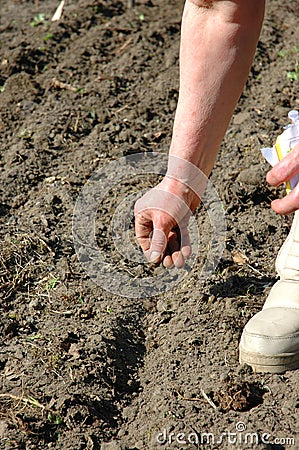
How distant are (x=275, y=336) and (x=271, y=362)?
0.29ft

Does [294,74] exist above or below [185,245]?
below

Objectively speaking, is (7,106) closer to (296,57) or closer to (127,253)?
(127,253)

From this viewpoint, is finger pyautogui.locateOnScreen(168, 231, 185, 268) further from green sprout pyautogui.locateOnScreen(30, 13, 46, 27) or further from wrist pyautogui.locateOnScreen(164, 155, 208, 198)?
green sprout pyautogui.locateOnScreen(30, 13, 46, 27)

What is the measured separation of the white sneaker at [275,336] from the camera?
7.86ft

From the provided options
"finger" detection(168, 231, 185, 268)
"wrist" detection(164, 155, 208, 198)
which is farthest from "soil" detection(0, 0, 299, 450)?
"wrist" detection(164, 155, 208, 198)

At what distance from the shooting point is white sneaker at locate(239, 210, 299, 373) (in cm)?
240

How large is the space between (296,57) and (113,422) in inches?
106

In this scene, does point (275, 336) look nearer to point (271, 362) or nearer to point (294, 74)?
point (271, 362)

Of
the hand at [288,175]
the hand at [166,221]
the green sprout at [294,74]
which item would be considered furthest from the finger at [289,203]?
the green sprout at [294,74]

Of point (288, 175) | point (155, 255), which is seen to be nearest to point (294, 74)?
point (155, 255)

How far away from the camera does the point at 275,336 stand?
7.91ft

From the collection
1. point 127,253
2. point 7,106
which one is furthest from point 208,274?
point 7,106

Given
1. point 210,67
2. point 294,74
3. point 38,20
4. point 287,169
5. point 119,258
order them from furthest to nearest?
point 38,20 < point 294,74 < point 119,258 < point 210,67 < point 287,169

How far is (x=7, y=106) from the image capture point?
12.9 feet
